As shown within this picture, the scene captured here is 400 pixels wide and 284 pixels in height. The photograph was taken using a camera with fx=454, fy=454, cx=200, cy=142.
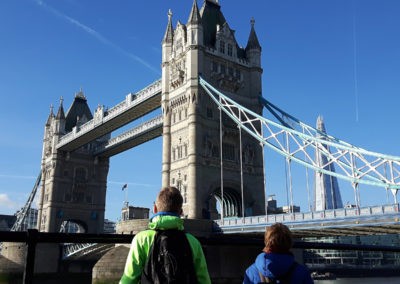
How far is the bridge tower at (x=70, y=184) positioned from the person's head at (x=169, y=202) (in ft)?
214

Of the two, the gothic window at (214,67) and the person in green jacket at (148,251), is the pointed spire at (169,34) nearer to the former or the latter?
the gothic window at (214,67)

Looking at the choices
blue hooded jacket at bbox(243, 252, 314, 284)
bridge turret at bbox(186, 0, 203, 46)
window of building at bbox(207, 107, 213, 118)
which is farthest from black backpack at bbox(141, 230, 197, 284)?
bridge turret at bbox(186, 0, 203, 46)

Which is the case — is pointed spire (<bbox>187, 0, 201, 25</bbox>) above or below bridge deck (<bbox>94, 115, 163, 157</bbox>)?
above

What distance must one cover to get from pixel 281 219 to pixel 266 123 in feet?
34.4

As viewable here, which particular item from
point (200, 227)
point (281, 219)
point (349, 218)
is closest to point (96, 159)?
point (200, 227)

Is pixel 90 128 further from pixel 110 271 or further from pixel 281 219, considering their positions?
pixel 281 219

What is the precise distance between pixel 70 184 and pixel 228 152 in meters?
33.5

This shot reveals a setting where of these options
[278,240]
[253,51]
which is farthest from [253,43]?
[278,240]

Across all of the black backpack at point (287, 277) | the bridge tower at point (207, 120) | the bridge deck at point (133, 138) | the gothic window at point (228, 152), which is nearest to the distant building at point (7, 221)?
the bridge deck at point (133, 138)

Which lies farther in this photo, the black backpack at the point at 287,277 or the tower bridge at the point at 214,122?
the tower bridge at the point at 214,122

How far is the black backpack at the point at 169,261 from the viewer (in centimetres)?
294

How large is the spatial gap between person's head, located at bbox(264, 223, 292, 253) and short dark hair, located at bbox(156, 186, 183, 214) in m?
0.72

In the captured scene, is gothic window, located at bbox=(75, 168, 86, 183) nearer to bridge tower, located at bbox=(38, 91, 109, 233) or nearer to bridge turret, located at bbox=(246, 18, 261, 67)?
bridge tower, located at bbox=(38, 91, 109, 233)

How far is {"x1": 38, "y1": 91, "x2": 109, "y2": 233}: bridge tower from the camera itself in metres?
66.6
